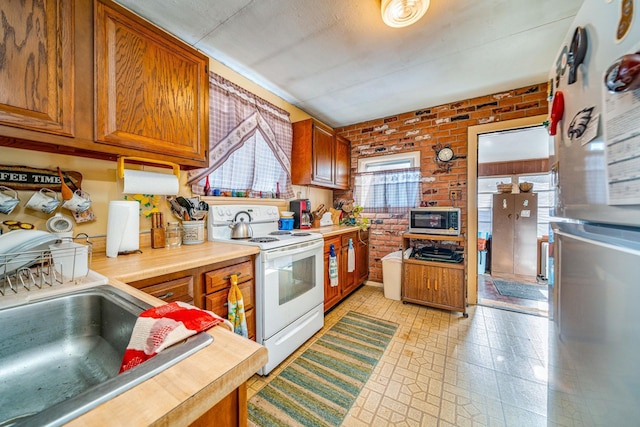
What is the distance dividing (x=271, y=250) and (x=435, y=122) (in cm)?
265

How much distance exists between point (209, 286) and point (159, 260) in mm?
291

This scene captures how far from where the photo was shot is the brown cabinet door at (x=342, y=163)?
322cm

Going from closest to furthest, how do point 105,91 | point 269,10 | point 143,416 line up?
1. point 143,416
2. point 105,91
3. point 269,10

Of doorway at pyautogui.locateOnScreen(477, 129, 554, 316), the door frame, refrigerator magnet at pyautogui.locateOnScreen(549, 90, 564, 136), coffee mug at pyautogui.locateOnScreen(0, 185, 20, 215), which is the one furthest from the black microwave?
coffee mug at pyautogui.locateOnScreen(0, 185, 20, 215)

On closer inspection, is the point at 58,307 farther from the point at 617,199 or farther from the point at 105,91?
the point at 617,199

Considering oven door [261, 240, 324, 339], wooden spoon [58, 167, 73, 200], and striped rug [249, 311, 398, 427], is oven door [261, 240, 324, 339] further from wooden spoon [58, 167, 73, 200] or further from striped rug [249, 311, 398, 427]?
wooden spoon [58, 167, 73, 200]

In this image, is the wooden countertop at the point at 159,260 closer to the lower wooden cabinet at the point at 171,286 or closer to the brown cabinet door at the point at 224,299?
the lower wooden cabinet at the point at 171,286

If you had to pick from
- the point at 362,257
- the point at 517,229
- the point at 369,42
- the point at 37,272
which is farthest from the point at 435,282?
the point at 37,272

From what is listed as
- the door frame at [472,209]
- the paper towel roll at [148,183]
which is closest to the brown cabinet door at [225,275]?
the paper towel roll at [148,183]

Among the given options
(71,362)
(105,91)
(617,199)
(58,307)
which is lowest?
(71,362)

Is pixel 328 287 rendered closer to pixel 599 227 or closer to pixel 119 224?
pixel 119 224

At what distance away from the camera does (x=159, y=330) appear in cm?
49

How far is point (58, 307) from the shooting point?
2.41ft

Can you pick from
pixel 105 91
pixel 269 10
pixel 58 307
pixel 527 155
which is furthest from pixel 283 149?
pixel 527 155
